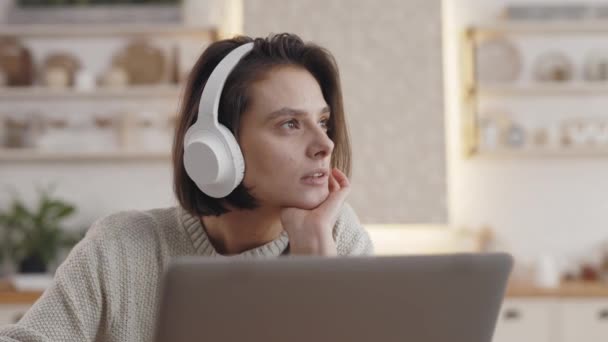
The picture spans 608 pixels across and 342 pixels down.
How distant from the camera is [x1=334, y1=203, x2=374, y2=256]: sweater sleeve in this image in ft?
5.18

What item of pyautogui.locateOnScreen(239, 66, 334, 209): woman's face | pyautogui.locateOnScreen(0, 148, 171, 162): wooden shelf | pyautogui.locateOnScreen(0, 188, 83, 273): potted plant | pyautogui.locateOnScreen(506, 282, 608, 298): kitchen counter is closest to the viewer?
pyautogui.locateOnScreen(239, 66, 334, 209): woman's face

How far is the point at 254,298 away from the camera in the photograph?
775mm

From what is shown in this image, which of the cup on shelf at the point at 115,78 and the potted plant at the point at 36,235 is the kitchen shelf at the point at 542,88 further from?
the potted plant at the point at 36,235

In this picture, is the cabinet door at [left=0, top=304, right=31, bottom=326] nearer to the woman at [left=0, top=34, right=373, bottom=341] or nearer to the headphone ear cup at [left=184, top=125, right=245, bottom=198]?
the woman at [left=0, top=34, right=373, bottom=341]

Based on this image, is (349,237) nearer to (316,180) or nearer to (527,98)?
(316,180)

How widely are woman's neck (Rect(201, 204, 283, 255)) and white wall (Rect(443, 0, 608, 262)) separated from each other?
320 cm

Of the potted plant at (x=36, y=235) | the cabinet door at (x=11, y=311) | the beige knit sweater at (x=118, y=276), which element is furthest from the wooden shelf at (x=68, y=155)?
the beige knit sweater at (x=118, y=276)

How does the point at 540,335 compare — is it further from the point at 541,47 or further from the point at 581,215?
the point at 541,47

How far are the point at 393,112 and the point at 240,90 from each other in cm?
307

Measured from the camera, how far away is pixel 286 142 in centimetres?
144

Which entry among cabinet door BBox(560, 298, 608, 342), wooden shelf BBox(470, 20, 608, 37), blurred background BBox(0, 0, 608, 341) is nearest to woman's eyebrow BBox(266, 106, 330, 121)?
cabinet door BBox(560, 298, 608, 342)

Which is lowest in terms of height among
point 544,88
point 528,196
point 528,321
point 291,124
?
point 528,321

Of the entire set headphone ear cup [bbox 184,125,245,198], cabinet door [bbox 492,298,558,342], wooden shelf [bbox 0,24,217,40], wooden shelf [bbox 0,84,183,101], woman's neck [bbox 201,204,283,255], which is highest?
headphone ear cup [bbox 184,125,245,198]

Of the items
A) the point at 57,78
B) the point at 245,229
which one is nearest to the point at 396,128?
the point at 57,78
